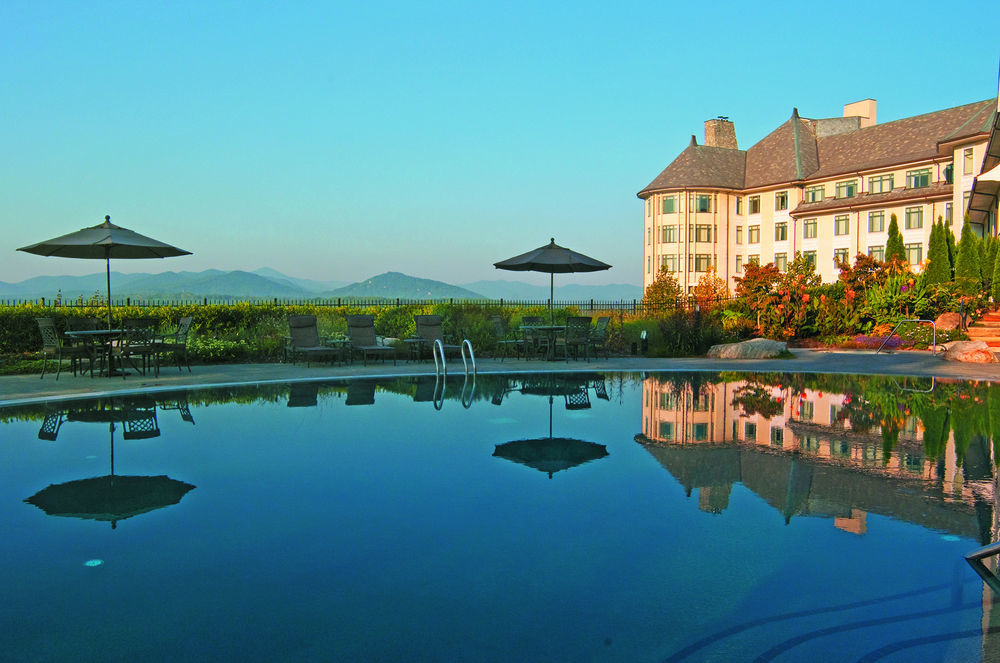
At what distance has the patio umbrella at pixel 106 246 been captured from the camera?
11.9 metres

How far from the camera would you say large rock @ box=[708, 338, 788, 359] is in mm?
16250

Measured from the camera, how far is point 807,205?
47.0m

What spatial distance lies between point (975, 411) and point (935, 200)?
3764 cm

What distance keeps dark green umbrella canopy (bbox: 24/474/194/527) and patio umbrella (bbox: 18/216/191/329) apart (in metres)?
7.30

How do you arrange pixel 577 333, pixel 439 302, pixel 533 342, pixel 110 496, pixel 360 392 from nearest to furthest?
pixel 110 496 < pixel 360 392 < pixel 577 333 < pixel 533 342 < pixel 439 302

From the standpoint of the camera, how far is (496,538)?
4.17 meters

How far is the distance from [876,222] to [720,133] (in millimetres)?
Result: 15712

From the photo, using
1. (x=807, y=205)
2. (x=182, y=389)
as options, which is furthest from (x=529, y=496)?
(x=807, y=205)

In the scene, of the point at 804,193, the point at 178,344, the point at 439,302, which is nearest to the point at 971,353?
the point at 439,302

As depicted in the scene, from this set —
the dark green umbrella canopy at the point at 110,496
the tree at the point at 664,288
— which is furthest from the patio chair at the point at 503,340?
the tree at the point at 664,288

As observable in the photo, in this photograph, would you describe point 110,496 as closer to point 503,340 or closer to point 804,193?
point 503,340

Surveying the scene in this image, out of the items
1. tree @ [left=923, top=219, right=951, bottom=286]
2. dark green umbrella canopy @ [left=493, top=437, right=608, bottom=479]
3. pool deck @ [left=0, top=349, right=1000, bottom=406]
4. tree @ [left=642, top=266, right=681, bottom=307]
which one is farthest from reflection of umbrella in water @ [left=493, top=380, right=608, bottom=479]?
tree @ [left=642, top=266, right=681, bottom=307]

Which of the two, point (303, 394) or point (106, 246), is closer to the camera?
point (303, 394)

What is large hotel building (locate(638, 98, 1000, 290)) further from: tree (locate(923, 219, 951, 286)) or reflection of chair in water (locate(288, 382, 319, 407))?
reflection of chair in water (locate(288, 382, 319, 407))
